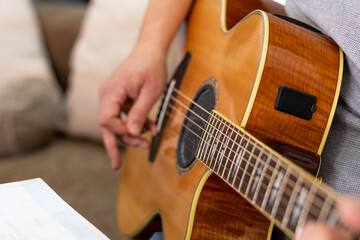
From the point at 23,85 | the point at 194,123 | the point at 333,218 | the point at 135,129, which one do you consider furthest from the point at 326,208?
the point at 23,85

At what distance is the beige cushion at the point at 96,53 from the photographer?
1.36 metres

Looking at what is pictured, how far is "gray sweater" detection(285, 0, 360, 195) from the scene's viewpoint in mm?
639

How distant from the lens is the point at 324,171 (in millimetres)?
676

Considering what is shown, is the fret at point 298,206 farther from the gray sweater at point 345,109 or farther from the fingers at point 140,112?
the fingers at point 140,112

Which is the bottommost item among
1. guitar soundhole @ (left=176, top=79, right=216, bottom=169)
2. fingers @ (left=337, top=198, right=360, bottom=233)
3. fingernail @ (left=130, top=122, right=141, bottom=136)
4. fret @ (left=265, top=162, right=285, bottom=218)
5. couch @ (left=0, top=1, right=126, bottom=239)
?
couch @ (left=0, top=1, right=126, bottom=239)

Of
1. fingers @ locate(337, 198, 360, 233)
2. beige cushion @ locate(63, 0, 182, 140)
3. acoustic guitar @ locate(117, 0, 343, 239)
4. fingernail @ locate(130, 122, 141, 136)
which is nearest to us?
fingers @ locate(337, 198, 360, 233)

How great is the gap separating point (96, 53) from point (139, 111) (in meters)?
0.55

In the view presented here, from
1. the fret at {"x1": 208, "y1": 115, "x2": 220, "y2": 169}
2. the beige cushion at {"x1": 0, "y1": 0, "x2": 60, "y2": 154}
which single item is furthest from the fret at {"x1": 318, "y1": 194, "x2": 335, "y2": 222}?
the beige cushion at {"x1": 0, "y1": 0, "x2": 60, "y2": 154}

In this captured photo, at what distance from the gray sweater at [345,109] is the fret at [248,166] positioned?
214 millimetres

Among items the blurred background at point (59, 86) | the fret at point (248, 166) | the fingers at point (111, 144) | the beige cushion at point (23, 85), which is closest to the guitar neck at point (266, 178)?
the fret at point (248, 166)

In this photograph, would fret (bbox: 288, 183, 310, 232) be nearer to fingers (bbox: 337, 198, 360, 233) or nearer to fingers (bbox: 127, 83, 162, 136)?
fingers (bbox: 337, 198, 360, 233)

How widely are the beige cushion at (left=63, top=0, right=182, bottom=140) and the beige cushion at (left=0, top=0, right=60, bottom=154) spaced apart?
8 centimetres

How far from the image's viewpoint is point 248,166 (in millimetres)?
524

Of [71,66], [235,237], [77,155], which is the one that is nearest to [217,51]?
[235,237]
